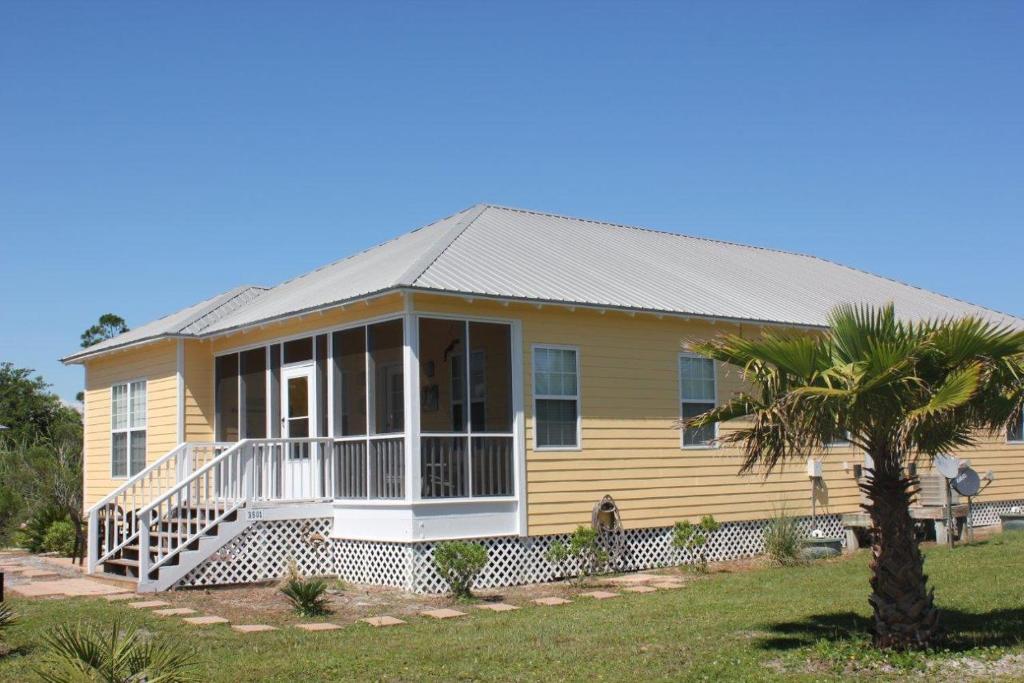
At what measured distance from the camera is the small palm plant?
6590 mm

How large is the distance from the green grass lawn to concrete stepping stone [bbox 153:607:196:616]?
0.25m

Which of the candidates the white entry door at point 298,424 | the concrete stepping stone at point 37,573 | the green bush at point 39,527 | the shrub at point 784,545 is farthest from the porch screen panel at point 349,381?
the green bush at point 39,527

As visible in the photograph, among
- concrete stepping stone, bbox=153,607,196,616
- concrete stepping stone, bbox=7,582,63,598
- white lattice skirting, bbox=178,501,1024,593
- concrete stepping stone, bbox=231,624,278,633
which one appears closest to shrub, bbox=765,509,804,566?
white lattice skirting, bbox=178,501,1024,593

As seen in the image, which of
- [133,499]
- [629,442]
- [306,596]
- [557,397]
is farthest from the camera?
[133,499]

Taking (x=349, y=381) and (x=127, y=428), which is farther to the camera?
(x=127, y=428)

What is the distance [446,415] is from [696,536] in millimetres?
→ 4572

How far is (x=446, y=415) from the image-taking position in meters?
17.6

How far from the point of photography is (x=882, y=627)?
351 inches

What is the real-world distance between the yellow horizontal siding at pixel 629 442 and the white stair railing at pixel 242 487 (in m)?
3.32

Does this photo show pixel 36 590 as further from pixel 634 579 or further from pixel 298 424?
pixel 634 579

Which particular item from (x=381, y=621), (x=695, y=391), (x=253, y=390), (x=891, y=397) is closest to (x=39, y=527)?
(x=253, y=390)

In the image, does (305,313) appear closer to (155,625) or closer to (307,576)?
(307,576)

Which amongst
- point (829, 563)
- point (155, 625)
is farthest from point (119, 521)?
point (829, 563)

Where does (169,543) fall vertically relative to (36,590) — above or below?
above
